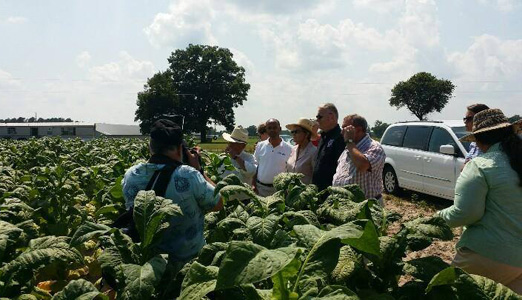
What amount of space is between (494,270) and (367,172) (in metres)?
1.76

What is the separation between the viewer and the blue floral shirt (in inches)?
105

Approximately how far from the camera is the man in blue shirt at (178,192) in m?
2.68

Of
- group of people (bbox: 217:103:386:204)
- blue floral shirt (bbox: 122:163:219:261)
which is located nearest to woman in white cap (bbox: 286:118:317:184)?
group of people (bbox: 217:103:386:204)

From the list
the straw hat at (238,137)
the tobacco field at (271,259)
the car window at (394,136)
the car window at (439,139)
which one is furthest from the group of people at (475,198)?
the car window at (394,136)

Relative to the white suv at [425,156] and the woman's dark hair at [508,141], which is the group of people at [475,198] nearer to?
the woman's dark hair at [508,141]

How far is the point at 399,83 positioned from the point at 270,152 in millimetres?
63555

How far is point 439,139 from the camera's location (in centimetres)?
1028

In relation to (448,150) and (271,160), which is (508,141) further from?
(448,150)

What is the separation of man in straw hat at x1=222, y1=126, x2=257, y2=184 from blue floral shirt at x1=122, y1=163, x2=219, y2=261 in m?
3.32

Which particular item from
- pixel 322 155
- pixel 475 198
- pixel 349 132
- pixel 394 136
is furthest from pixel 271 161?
pixel 394 136

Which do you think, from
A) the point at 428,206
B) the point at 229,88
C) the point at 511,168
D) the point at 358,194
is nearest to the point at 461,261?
the point at 511,168

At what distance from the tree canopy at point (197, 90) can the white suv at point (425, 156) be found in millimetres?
52563

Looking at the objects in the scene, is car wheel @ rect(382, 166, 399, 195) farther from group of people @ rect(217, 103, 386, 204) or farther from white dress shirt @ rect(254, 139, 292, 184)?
white dress shirt @ rect(254, 139, 292, 184)

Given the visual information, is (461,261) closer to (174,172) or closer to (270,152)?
(174,172)
